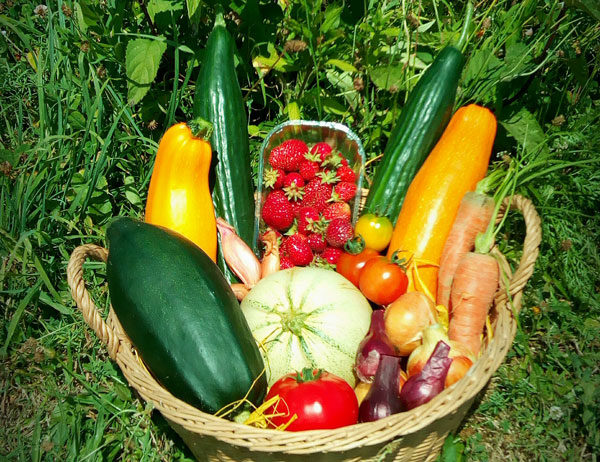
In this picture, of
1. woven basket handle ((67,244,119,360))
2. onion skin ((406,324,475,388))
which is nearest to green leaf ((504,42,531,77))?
onion skin ((406,324,475,388))

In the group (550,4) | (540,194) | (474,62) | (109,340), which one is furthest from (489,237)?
(109,340)

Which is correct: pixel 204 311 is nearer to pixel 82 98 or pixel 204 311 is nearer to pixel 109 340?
pixel 109 340

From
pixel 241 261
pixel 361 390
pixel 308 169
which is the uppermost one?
pixel 308 169

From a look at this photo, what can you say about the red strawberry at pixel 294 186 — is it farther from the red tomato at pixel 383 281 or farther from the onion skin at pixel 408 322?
the onion skin at pixel 408 322

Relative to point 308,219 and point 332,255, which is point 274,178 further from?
point 332,255

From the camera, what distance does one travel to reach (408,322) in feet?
6.61

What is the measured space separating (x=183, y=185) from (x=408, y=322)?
1178 mm

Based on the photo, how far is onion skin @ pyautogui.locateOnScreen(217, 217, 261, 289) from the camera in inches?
98.1

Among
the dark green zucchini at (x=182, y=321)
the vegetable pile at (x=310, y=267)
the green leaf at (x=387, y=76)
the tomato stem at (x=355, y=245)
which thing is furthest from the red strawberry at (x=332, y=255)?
the green leaf at (x=387, y=76)

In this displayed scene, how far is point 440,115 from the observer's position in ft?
8.46

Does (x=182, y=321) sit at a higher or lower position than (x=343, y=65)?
lower

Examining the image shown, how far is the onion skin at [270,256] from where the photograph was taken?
253 centimetres

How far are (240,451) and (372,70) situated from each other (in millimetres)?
1965

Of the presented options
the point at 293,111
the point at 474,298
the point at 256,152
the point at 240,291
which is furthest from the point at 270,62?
the point at 474,298
